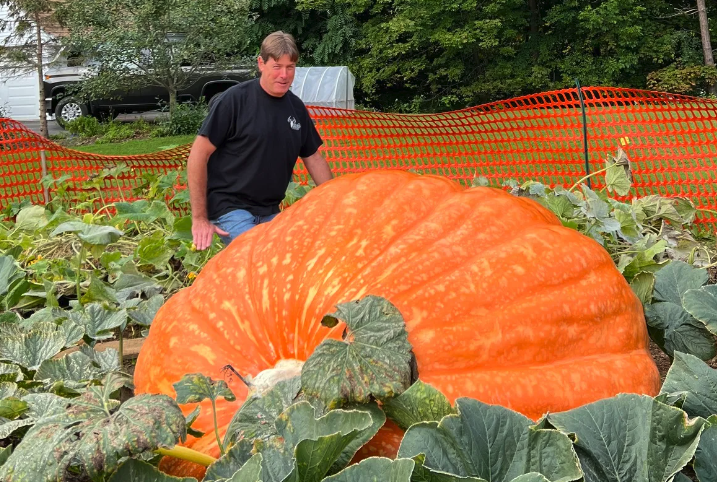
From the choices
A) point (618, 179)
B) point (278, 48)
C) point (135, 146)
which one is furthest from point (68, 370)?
point (135, 146)

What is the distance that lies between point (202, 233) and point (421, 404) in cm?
256

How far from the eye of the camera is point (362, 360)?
1.47m

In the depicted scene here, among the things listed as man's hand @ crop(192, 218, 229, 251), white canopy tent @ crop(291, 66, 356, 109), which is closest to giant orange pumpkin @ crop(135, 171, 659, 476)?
man's hand @ crop(192, 218, 229, 251)

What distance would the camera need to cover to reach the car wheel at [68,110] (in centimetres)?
2053

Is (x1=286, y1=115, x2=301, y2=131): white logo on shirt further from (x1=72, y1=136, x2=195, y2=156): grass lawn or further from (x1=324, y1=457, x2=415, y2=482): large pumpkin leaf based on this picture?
(x1=72, y1=136, x2=195, y2=156): grass lawn

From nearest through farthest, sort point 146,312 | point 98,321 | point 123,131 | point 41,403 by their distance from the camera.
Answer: point 41,403 → point 98,321 → point 146,312 → point 123,131

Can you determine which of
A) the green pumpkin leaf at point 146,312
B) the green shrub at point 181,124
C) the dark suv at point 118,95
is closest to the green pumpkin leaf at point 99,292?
the green pumpkin leaf at point 146,312

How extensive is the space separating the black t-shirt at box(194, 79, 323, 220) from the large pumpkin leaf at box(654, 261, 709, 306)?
6.68 feet

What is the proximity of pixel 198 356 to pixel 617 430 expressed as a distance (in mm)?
910

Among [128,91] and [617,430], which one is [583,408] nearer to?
[617,430]

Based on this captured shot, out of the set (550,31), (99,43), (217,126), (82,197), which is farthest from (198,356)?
(550,31)

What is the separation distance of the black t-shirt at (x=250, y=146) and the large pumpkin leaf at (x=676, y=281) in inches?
80.1

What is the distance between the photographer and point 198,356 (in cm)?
182

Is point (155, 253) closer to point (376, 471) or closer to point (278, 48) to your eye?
point (278, 48)
